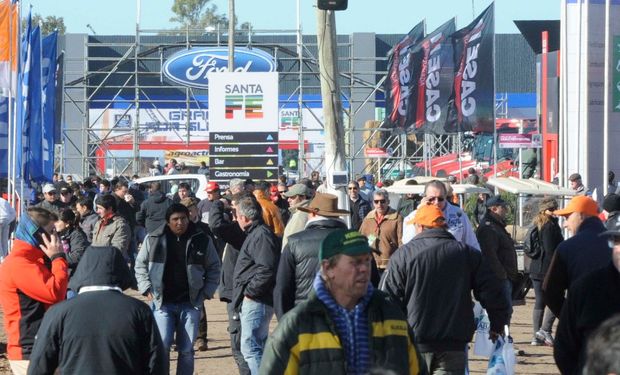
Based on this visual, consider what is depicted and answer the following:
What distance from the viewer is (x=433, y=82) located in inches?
1089

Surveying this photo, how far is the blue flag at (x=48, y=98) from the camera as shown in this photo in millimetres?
22812

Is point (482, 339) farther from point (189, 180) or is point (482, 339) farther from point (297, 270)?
point (189, 180)

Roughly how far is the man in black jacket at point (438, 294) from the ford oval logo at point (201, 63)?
121 feet

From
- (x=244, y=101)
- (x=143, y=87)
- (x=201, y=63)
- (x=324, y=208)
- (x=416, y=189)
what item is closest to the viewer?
(x=324, y=208)

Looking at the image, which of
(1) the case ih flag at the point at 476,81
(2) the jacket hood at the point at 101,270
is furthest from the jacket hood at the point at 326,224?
(1) the case ih flag at the point at 476,81

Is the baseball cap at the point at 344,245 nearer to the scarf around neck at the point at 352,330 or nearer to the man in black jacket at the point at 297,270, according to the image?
the scarf around neck at the point at 352,330

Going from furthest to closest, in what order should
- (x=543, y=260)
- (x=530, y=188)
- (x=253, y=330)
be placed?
(x=530, y=188)
(x=543, y=260)
(x=253, y=330)

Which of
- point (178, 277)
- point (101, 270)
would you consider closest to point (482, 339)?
point (178, 277)

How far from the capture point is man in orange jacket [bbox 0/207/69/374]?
7555 millimetres

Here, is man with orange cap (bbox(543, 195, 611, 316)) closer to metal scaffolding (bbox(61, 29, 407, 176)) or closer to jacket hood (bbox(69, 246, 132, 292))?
jacket hood (bbox(69, 246, 132, 292))

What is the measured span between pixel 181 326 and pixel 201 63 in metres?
36.8

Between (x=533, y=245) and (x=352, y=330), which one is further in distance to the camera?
(x=533, y=245)

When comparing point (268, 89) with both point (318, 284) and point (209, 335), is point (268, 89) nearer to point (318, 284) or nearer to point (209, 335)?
point (209, 335)

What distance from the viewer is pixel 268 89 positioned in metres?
22.8
